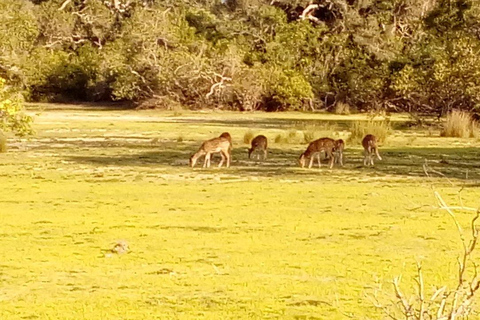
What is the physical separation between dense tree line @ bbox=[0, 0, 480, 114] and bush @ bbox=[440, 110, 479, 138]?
4.92 meters

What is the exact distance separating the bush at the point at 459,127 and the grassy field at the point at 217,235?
24.0ft

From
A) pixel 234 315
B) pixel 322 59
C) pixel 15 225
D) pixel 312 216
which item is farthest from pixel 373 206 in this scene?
pixel 322 59

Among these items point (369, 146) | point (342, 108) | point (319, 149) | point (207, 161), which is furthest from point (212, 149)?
point (342, 108)

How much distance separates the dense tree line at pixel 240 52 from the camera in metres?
39.9

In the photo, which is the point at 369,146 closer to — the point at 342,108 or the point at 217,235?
the point at 217,235

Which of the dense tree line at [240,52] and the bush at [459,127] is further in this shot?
the dense tree line at [240,52]

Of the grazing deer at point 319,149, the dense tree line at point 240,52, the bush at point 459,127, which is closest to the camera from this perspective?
the grazing deer at point 319,149

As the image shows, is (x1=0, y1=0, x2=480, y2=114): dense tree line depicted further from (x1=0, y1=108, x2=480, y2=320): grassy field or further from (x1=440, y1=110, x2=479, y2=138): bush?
(x1=0, y1=108, x2=480, y2=320): grassy field

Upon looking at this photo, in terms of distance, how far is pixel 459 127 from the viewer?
26.2 meters

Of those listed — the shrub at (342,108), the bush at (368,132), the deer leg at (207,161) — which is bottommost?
the shrub at (342,108)

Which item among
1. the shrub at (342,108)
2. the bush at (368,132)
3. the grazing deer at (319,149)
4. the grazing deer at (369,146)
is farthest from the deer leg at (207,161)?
the shrub at (342,108)

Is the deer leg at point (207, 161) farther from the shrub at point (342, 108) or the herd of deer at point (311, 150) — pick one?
the shrub at point (342, 108)

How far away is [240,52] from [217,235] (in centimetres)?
3826

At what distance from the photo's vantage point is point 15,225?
1036 cm
